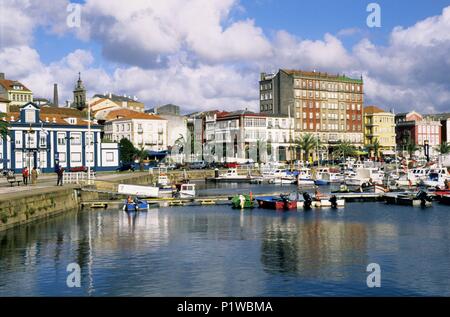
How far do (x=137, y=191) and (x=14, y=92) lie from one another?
318ft

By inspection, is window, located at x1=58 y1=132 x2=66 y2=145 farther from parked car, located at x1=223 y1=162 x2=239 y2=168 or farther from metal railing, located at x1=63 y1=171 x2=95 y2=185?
parked car, located at x1=223 y1=162 x2=239 y2=168

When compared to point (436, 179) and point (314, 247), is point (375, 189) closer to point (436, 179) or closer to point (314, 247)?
point (436, 179)

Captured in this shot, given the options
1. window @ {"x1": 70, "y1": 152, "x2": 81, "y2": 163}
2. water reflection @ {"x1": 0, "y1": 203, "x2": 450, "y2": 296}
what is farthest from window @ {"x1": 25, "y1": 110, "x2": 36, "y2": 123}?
water reflection @ {"x1": 0, "y1": 203, "x2": 450, "y2": 296}

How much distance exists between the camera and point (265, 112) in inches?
6860

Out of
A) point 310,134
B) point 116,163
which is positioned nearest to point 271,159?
point 310,134

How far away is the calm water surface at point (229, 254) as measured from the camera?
92.2 ft

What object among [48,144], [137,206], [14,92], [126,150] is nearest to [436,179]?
[137,206]

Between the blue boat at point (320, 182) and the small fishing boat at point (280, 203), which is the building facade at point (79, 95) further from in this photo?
the small fishing boat at point (280, 203)

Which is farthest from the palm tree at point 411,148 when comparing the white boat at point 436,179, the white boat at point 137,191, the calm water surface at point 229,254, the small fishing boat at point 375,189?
the calm water surface at point 229,254

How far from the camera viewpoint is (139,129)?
14550 cm

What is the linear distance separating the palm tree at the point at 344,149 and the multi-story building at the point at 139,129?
5085cm

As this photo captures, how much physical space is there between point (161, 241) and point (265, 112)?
13491 centimetres

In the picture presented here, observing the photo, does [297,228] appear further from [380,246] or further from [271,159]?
[271,159]

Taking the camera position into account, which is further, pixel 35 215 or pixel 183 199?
pixel 183 199
